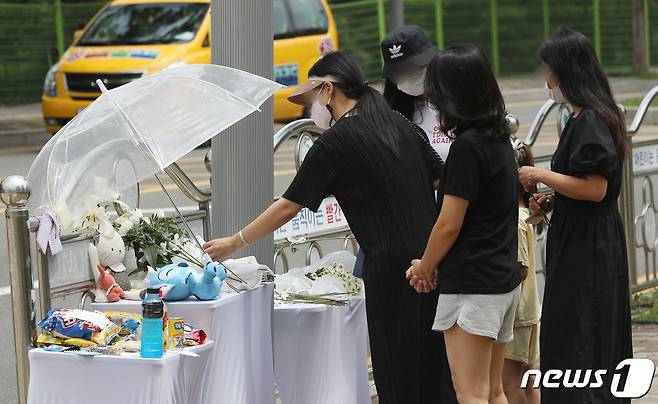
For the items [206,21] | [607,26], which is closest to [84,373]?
[206,21]

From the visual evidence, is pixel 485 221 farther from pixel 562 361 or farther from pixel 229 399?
pixel 229 399

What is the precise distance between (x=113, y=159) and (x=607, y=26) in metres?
25.6

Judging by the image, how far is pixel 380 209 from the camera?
4637 millimetres

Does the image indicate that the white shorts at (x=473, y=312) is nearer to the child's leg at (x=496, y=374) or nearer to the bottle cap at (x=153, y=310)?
the child's leg at (x=496, y=374)

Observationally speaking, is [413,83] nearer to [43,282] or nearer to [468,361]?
[468,361]

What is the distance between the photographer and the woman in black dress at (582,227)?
472cm

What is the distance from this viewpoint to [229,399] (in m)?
4.66

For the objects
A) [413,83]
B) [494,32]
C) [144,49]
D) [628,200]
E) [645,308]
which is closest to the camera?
[413,83]

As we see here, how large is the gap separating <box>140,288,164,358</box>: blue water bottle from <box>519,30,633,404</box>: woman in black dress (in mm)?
1585

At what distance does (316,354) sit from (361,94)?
1.12m

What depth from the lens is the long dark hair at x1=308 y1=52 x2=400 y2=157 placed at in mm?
4668

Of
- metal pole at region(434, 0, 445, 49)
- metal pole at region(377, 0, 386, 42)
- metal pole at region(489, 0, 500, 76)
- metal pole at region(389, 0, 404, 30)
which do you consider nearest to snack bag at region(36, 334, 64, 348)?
metal pole at region(389, 0, 404, 30)

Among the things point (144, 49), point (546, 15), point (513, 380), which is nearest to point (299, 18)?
point (144, 49)

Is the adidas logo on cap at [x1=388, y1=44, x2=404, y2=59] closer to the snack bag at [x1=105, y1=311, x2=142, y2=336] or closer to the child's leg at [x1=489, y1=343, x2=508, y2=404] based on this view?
the child's leg at [x1=489, y1=343, x2=508, y2=404]
